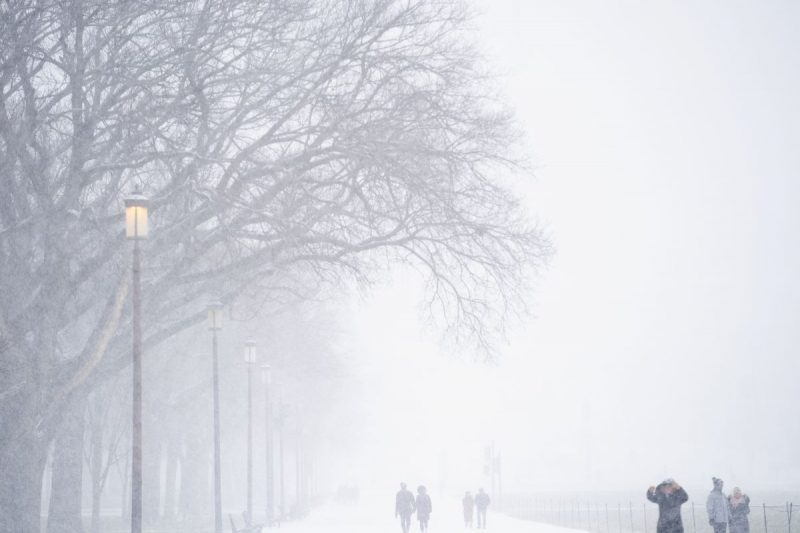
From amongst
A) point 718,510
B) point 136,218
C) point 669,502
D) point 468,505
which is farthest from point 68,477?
point 468,505

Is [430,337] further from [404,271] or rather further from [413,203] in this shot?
[413,203]

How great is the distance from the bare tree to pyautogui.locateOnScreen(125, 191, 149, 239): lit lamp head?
2200mm

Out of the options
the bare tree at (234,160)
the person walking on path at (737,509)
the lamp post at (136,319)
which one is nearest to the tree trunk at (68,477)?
the bare tree at (234,160)

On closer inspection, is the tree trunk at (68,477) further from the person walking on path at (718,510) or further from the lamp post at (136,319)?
the person walking on path at (718,510)

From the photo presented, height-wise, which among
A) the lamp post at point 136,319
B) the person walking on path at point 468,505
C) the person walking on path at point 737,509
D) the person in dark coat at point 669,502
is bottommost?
the person walking on path at point 468,505

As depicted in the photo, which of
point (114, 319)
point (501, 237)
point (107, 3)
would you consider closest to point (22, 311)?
point (114, 319)

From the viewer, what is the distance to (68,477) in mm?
26484

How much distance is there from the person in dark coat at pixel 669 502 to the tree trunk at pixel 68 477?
42.8 ft

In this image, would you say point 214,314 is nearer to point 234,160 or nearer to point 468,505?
point 234,160

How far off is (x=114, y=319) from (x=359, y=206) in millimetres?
5826

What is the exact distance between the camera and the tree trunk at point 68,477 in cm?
2561

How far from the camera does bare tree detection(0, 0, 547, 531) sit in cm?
2036

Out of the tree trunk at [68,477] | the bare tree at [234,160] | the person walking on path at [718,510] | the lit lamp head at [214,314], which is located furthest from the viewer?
the lit lamp head at [214,314]

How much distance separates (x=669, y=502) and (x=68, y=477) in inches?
561
